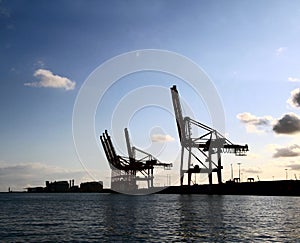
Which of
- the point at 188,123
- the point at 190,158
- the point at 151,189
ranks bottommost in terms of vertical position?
the point at 151,189

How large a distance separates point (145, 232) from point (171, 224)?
738 centimetres

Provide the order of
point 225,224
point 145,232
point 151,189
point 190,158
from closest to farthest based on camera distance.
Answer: point 145,232, point 225,224, point 190,158, point 151,189

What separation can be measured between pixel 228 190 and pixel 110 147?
52970 millimetres

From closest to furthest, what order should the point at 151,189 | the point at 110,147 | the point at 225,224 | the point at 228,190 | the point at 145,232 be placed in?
the point at 145,232 → the point at 225,224 → the point at 228,190 → the point at 110,147 → the point at 151,189

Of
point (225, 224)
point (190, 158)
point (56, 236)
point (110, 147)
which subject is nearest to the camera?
point (56, 236)

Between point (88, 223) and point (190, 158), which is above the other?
point (190, 158)

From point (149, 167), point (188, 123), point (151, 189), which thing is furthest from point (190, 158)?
point (151, 189)

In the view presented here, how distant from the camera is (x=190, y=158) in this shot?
143 meters

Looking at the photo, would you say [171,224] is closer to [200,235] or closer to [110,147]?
[200,235]

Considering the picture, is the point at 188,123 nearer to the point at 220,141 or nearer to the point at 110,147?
the point at 220,141

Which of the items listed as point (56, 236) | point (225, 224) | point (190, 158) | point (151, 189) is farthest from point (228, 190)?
point (56, 236)

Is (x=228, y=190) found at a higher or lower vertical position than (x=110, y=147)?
lower

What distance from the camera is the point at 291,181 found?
5428 inches

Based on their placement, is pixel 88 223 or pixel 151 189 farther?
pixel 151 189
